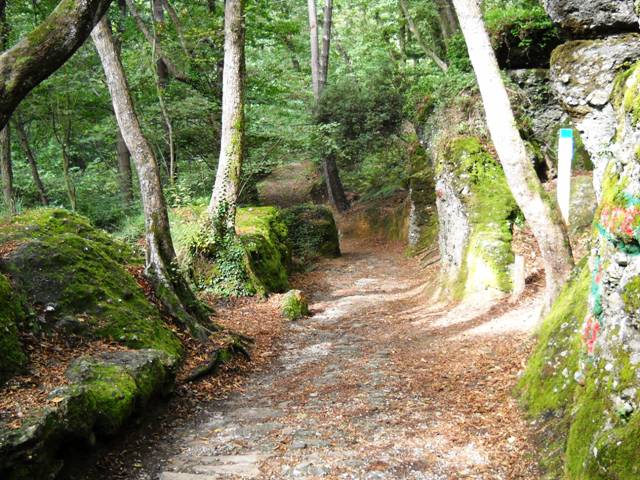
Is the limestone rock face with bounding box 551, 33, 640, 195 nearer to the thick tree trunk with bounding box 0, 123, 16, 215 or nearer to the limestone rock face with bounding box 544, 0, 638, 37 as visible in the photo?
the limestone rock face with bounding box 544, 0, 638, 37

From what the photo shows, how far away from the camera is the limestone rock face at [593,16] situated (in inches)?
244

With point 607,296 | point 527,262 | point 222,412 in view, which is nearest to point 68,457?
point 222,412

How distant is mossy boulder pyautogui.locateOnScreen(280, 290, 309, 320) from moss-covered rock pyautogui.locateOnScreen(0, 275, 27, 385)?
5433 mm

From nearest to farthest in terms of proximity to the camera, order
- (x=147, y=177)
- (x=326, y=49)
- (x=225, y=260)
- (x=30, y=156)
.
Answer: (x=147, y=177) < (x=225, y=260) < (x=30, y=156) < (x=326, y=49)

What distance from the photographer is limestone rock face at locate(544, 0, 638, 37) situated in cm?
620

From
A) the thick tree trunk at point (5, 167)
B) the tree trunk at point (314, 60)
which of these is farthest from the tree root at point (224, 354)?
the tree trunk at point (314, 60)

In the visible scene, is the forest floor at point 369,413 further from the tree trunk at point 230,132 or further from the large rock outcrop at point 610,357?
the tree trunk at point 230,132

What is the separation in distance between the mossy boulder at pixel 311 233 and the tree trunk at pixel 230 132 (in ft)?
20.3

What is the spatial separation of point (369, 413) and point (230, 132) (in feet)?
24.0

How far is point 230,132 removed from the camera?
10898 millimetres

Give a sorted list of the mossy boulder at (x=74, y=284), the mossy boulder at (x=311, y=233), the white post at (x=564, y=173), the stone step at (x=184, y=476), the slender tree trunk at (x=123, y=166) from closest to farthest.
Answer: the stone step at (x=184, y=476), the mossy boulder at (x=74, y=284), the white post at (x=564, y=173), the slender tree trunk at (x=123, y=166), the mossy boulder at (x=311, y=233)

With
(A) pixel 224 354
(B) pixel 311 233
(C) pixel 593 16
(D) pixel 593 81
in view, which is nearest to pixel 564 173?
(D) pixel 593 81

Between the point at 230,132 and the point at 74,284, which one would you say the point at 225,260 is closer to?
the point at 230,132

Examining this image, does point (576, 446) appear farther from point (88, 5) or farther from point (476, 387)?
point (88, 5)
